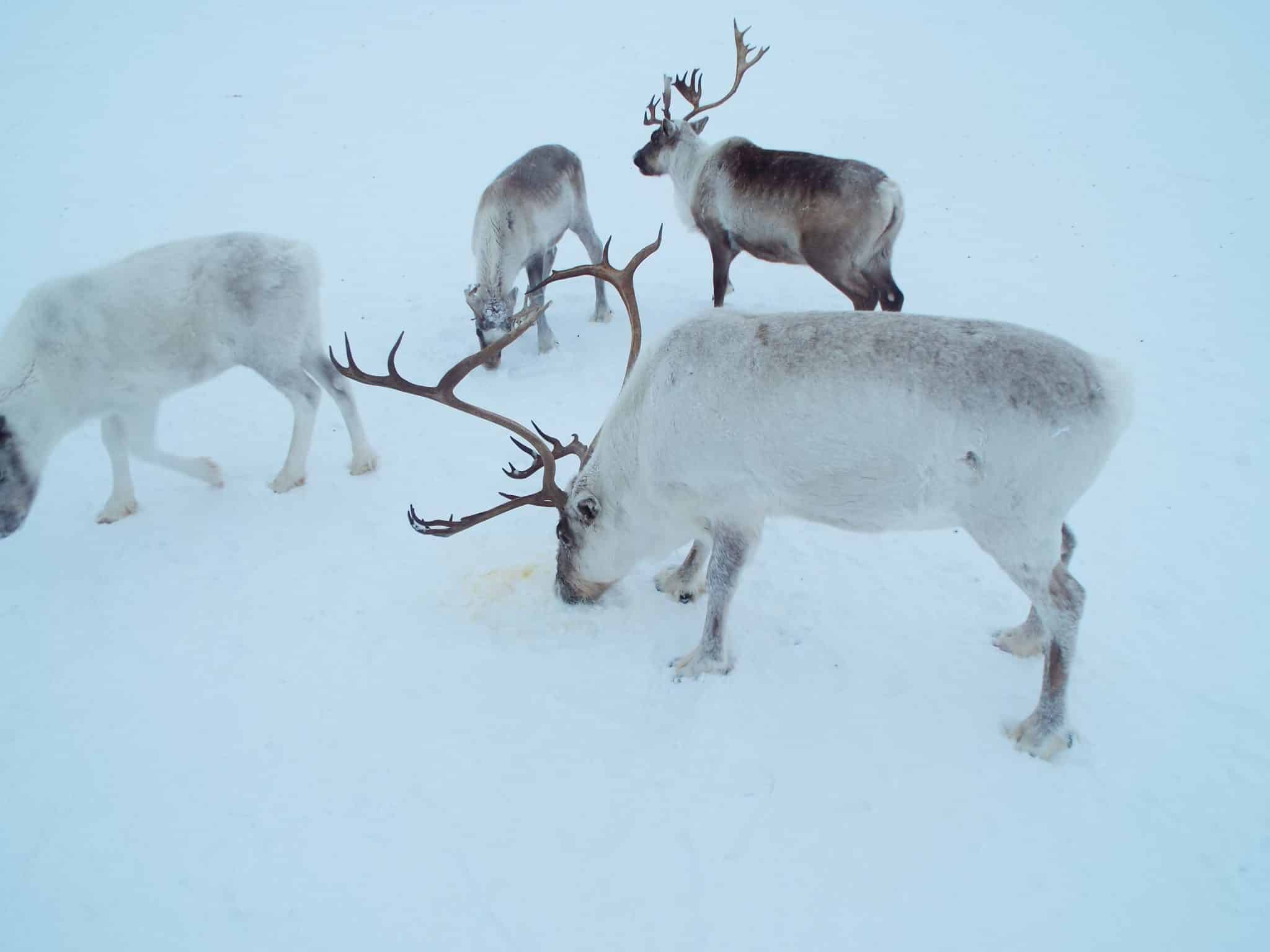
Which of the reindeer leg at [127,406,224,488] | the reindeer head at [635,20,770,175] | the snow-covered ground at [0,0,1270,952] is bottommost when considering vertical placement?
the snow-covered ground at [0,0,1270,952]

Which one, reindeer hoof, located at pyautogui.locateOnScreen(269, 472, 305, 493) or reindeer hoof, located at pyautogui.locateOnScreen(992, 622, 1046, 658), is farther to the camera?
reindeer hoof, located at pyautogui.locateOnScreen(269, 472, 305, 493)

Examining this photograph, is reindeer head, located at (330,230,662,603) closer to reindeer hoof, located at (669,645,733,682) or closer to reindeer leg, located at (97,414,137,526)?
reindeer hoof, located at (669,645,733,682)

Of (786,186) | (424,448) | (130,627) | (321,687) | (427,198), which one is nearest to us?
(321,687)

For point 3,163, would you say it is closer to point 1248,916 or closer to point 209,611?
point 209,611

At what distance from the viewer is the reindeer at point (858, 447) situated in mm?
2936

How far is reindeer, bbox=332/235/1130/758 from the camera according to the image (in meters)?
2.94

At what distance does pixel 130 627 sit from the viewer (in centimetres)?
394

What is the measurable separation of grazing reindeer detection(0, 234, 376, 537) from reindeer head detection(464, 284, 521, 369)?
1658 mm

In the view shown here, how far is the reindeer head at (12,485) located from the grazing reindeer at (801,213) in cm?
506

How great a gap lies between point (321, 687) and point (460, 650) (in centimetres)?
65

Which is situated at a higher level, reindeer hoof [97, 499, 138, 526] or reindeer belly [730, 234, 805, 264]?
reindeer belly [730, 234, 805, 264]

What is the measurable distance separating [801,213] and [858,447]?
3.79 metres

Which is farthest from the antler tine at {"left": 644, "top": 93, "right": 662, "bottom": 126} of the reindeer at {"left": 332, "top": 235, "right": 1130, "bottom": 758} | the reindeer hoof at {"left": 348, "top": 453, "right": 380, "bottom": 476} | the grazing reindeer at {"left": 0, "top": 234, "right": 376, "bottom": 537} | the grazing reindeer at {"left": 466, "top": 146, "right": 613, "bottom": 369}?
the reindeer at {"left": 332, "top": 235, "right": 1130, "bottom": 758}

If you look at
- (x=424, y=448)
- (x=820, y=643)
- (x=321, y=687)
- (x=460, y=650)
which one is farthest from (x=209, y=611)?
(x=820, y=643)
